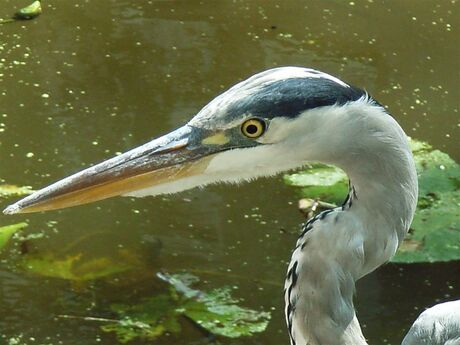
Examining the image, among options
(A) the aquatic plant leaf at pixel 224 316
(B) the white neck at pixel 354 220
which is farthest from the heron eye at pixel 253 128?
(A) the aquatic plant leaf at pixel 224 316

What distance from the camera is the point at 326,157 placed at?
230cm

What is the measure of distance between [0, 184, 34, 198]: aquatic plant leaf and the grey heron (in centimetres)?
163

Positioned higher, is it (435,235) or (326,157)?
(326,157)

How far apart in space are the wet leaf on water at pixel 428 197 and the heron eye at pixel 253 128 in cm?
148

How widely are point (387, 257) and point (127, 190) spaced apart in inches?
23.9

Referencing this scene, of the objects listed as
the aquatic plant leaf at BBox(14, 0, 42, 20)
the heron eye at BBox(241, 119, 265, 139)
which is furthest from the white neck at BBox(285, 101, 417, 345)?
the aquatic plant leaf at BBox(14, 0, 42, 20)

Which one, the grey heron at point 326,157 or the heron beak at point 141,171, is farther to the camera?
the heron beak at point 141,171

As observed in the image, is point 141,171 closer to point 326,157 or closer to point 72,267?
point 326,157

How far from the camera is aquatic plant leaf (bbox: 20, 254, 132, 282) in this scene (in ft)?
11.7

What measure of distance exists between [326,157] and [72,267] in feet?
5.03

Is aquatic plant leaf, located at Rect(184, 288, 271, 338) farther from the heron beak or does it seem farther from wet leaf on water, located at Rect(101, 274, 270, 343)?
the heron beak

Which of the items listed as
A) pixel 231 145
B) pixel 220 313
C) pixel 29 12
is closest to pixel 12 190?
pixel 220 313

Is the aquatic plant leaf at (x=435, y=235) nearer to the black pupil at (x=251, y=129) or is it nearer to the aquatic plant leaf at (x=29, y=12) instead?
the black pupil at (x=251, y=129)

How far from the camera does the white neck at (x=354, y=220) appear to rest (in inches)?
87.7
